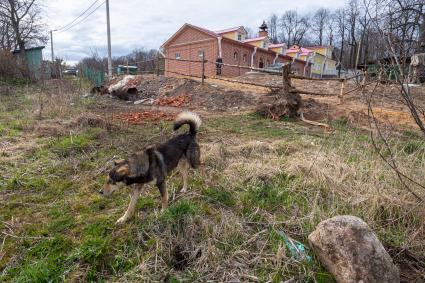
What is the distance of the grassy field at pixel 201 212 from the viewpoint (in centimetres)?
268

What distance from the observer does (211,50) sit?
90.8ft

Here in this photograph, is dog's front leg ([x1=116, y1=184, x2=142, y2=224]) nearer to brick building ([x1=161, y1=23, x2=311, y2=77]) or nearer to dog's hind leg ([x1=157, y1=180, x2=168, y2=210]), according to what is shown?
dog's hind leg ([x1=157, y1=180, x2=168, y2=210])

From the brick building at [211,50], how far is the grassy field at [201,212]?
66.5ft

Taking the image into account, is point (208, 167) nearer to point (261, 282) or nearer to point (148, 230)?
point (148, 230)

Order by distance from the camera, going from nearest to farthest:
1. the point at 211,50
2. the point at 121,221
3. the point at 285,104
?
the point at 121,221, the point at 285,104, the point at 211,50

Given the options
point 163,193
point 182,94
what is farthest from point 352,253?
point 182,94

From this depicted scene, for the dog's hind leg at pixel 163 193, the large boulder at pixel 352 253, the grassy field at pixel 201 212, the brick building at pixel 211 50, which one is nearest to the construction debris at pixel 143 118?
the grassy field at pixel 201 212

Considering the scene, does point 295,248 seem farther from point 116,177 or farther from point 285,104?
point 285,104

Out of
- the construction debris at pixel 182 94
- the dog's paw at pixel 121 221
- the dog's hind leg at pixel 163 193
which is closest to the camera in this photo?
the dog's paw at pixel 121 221

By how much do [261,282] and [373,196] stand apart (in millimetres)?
1856

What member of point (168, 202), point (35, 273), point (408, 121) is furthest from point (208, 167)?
point (408, 121)

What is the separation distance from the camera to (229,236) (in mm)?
3010

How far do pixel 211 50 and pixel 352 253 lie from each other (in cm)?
2703

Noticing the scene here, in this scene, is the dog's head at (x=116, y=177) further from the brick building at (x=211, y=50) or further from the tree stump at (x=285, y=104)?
the brick building at (x=211, y=50)
